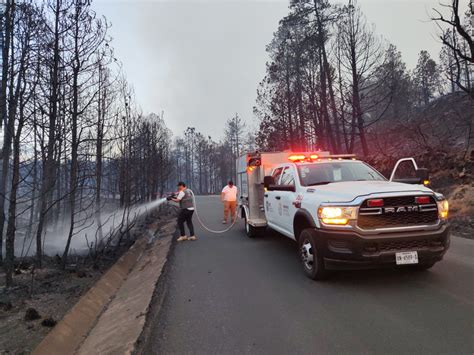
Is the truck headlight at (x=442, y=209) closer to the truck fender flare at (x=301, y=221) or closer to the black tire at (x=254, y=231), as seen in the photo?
the truck fender flare at (x=301, y=221)

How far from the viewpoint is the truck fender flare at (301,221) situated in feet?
18.7

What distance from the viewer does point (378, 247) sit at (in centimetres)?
494

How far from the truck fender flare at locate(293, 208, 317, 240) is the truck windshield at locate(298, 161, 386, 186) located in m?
0.76

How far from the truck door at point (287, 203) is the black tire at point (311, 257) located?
0.78 metres

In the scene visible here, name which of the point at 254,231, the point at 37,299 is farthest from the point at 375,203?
the point at 37,299

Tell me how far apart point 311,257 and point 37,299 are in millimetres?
5199

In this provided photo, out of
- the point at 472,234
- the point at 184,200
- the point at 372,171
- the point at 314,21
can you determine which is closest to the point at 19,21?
the point at 184,200

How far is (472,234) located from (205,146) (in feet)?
A: 215

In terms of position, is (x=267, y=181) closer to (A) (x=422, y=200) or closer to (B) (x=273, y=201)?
(B) (x=273, y=201)

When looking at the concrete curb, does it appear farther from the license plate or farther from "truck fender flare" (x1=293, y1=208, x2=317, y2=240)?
the license plate

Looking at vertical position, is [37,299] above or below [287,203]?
below

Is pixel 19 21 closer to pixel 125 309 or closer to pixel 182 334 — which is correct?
pixel 125 309

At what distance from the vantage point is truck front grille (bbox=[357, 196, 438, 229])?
5004 millimetres

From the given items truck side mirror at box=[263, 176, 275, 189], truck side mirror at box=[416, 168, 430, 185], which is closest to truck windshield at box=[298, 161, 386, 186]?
truck side mirror at box=[416, 168, 430, 185]
